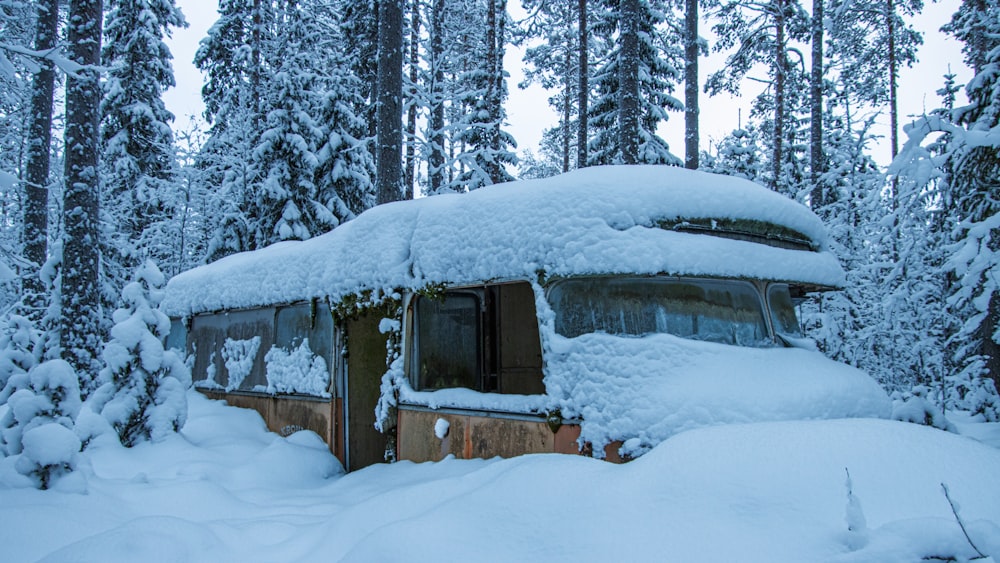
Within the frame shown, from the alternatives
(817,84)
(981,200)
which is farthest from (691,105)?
(981,200)

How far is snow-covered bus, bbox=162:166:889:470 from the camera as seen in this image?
429 centimetres

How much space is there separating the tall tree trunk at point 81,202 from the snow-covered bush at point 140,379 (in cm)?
387

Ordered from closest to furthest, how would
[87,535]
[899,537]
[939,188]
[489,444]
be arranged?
[899,537]
[87,535]
[489,444]
[939,188]

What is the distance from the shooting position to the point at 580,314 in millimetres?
4664

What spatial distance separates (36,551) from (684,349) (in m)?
4.06

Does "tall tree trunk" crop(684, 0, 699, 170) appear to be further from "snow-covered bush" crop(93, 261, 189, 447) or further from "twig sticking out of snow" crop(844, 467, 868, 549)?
"twig sticking out of snow" crop(844, 467, 868, 549)

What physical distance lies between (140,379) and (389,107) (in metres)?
5.53

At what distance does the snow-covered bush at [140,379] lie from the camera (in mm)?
6492

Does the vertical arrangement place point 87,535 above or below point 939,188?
below

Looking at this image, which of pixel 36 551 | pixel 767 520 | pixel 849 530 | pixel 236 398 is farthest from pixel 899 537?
pixel 236 398

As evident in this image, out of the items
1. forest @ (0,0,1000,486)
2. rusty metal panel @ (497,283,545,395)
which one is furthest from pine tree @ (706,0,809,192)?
rusty metal panel @ (497,283,545,395)

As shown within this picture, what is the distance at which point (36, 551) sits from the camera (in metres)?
3.43

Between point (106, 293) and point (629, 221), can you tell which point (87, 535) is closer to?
point (629, 221)

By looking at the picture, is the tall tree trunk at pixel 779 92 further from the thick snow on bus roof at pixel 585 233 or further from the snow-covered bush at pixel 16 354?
the snow-covered bush at pixel 16 354
